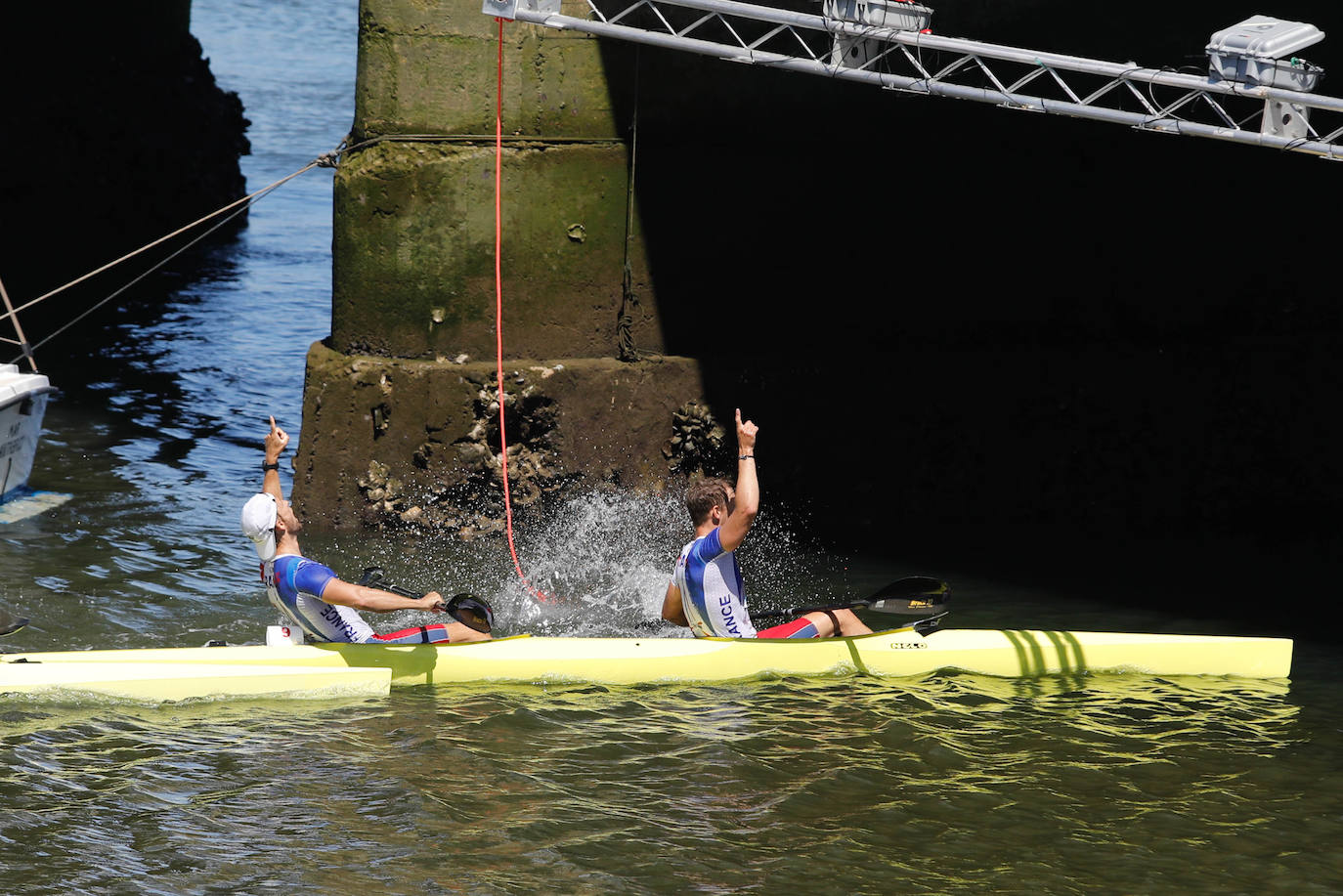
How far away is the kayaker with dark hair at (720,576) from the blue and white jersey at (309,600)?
5.27 feet

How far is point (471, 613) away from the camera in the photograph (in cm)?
712

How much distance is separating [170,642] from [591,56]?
439 centimetres

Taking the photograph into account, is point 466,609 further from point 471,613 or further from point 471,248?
point 471,248

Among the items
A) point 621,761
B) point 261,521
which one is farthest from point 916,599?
point 261,521

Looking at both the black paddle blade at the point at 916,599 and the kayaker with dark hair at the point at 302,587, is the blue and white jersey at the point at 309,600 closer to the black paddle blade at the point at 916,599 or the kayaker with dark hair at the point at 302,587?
the kayaker with dark hair at the point at 302,587

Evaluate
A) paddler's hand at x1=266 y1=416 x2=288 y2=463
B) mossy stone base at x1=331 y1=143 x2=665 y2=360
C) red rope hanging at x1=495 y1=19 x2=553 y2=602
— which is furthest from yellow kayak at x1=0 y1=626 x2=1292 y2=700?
mossy stone base at x1=331 y1=143 x2=665 y2=360

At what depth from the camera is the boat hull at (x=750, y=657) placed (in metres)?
6.96

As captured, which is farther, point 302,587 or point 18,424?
point 18,424

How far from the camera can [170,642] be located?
7.67 metres

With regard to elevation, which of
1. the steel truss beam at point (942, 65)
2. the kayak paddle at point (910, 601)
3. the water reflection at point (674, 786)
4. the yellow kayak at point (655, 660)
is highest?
the steel truss beam at point (942, 65)

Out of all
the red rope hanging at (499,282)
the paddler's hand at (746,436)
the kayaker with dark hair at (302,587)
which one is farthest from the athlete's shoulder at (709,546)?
the red rope hanging at (499,282)

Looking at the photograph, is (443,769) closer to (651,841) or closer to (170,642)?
(651,841)

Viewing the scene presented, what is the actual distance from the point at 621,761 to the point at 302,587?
171 centimetres

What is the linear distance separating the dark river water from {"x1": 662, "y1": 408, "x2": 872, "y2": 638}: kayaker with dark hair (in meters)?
0.33
